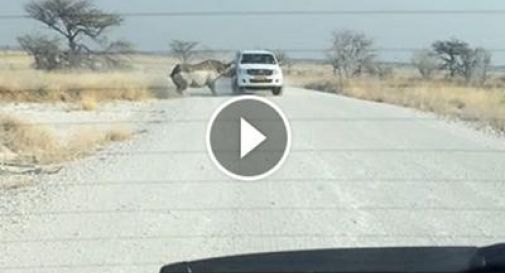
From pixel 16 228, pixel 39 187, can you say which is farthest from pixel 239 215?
pixel 39 187

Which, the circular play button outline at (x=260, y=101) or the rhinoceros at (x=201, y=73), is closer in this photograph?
the rhinoceros at (x=201, y=73)

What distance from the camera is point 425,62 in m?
6.02

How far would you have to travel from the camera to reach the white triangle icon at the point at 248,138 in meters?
5.88

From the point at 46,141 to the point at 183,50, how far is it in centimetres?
587

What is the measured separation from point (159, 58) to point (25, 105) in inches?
108

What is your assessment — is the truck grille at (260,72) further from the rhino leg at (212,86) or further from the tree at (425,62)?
the tree at (425,62)

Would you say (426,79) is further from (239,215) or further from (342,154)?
(342,154)

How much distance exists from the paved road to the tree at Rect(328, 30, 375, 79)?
72cm

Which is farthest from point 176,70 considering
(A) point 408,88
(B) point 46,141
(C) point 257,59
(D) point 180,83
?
(B) point 46,141

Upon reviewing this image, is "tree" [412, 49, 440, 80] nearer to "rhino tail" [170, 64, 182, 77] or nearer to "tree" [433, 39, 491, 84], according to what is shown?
"tree" [433, 39, 491, 84]

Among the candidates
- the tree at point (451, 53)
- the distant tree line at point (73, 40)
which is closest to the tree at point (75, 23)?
the distant tree line at point (73, 40)

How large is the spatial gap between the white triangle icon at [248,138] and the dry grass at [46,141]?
4.57 m

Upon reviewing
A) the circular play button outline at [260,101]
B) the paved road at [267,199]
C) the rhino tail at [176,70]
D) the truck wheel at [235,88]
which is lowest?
the paved road at [267,199]

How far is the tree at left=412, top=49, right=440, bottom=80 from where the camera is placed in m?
5.79
